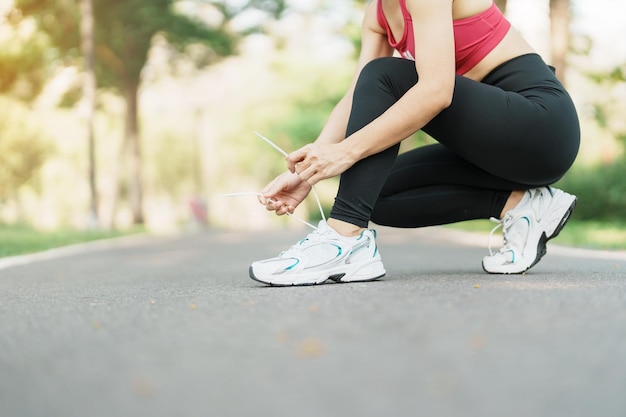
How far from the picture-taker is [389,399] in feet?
5.05

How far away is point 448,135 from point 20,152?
131 ft

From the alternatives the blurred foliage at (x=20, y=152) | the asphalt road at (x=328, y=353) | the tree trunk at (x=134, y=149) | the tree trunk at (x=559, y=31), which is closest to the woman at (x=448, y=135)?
the asphalt road at (x=328, y=353)

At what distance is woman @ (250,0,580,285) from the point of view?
10.9ft

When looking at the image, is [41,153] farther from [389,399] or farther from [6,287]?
[389,399]

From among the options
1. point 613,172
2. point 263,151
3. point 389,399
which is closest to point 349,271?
point 389,399

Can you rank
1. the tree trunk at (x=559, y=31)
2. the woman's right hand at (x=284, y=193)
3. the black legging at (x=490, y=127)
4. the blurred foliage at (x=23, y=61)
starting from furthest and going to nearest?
1. the blurred foliage at (x=23, y=61)
2. the tree trunk at (x=559, y=31)
3. the woman's right hand at (x=284, y=193)
4. the black legging at (x=490, y=127)

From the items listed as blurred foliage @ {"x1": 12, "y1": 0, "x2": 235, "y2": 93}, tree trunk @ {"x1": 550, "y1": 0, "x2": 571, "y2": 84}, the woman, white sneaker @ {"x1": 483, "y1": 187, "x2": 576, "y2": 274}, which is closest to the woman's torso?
the woman

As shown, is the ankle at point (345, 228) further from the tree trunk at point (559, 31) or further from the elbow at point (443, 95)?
the tree trunk at point (559, 31)

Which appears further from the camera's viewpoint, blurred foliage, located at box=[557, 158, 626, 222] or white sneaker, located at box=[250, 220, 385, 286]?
blurred foliage, located at box=[557, 158, 626, 222]

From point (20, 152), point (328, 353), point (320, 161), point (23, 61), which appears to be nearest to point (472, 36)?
point (320, 161)

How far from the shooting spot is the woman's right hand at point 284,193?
12.1 ft

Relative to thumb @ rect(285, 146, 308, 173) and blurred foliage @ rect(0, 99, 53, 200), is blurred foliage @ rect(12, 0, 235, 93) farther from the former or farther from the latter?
thumb @ rect(285, 146, 308, 173)

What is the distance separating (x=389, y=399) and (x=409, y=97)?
197cm

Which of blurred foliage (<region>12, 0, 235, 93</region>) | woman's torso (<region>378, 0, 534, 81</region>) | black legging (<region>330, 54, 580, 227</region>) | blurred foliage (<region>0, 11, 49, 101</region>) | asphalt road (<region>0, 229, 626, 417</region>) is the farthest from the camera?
blurred foliage (<region>12, 0, 235, 93</region>)
